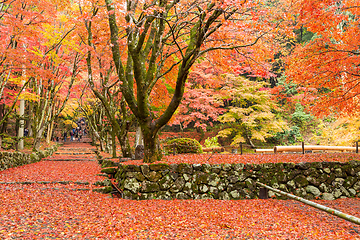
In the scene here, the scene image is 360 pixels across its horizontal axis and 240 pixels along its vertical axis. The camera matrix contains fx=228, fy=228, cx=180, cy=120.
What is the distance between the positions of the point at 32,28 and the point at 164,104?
6.79 m

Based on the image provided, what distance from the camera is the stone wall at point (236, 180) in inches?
268

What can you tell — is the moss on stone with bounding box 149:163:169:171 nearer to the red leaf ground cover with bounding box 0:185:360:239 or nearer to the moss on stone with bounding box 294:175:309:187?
the red leaf ground cover with bounding box 0:185:360:239

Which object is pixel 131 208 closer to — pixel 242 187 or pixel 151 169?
pixel 151 169

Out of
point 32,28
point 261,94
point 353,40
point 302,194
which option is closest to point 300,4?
point 353,40

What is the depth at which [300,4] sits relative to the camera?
270 inches

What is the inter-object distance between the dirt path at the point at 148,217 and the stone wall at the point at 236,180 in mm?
361

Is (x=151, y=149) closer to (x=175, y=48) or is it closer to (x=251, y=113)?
(x=175, y=48)

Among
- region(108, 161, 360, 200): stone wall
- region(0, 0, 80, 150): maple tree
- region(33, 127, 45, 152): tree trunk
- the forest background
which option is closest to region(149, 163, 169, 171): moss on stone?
region(108, 161, 360, 200): stone wall

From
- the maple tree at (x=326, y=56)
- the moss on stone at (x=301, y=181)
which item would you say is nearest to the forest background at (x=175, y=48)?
the maple tree at (x=326, y=56)

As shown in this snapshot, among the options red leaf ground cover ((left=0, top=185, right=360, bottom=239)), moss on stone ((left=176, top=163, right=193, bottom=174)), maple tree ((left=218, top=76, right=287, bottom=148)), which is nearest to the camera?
red leaf ground cover ((left=0, top=185, right=360, bottom=239))

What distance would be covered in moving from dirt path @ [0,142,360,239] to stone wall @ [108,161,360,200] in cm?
36

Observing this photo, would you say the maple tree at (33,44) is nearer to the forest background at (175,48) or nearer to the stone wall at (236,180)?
the forest background at (175,48)

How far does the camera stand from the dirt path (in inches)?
153

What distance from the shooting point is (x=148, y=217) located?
16.2 feet
